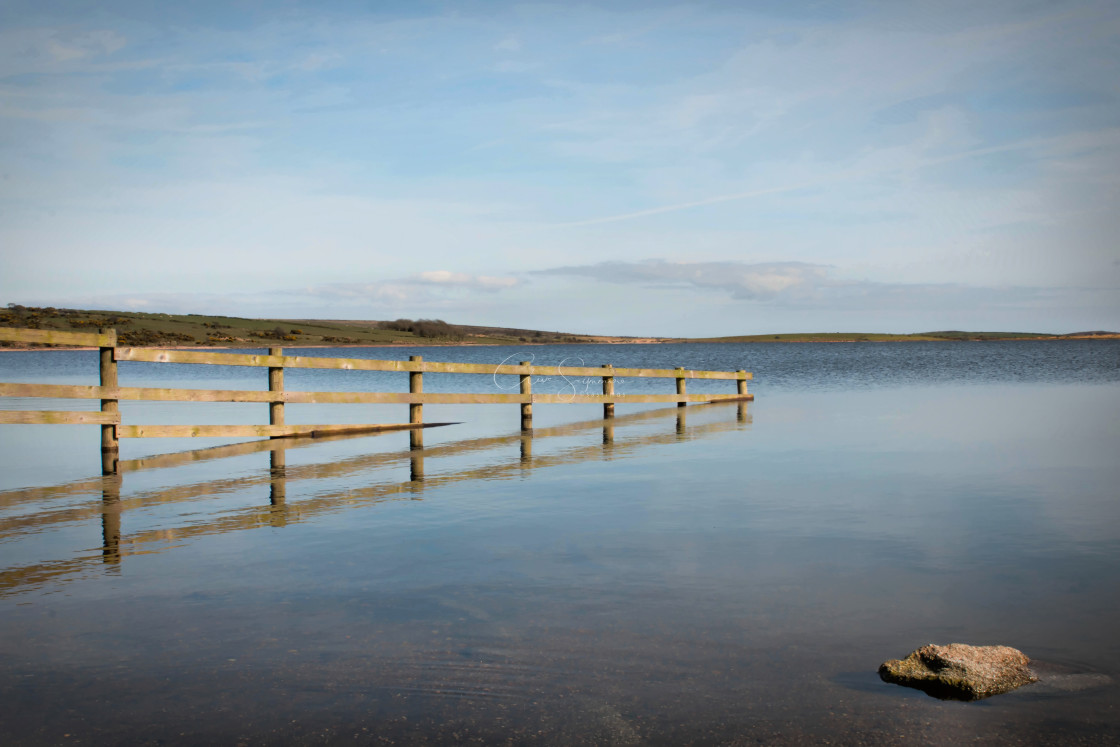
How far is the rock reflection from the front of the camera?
777 centimetres

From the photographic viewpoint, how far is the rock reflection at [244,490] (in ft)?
25.5

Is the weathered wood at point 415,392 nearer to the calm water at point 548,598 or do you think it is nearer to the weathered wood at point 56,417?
the calm water at point 548,598

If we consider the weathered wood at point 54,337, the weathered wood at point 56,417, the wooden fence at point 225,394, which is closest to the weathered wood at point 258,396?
the wooden fence at point 225,394

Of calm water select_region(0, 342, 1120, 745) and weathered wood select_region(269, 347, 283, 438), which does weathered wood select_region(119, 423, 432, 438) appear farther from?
calm water select_region(0, 342, 1120, 745)

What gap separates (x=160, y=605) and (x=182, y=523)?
2949mm

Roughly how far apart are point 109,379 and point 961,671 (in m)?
12.6

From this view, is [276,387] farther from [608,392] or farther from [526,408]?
[608,392]

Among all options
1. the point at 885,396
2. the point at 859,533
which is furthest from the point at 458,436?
the point at 885,396

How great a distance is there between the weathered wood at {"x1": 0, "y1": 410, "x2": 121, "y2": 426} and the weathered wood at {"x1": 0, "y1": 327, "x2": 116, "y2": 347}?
996mm

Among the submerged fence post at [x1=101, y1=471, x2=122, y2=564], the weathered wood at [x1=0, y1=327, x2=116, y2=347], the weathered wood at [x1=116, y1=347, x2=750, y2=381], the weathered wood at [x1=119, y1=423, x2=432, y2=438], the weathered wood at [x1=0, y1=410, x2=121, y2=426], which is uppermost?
the weathered wood at [x1=0, y1=327, x2=116, y2=347]

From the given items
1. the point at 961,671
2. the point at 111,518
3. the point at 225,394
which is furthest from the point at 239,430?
the point at 961,671

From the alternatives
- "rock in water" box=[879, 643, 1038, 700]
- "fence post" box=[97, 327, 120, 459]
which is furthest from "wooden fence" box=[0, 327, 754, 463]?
"rock in water" box=[879, 643, 1038, 700]

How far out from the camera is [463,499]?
Result: 33.5 feet

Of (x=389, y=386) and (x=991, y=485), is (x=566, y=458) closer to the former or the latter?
(x=991, y=485)
